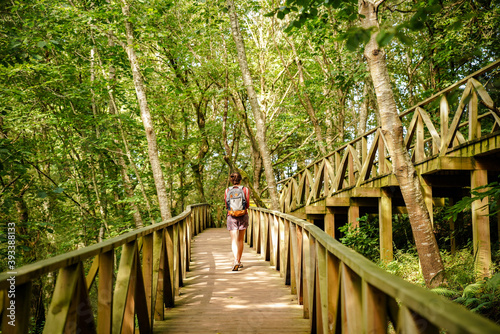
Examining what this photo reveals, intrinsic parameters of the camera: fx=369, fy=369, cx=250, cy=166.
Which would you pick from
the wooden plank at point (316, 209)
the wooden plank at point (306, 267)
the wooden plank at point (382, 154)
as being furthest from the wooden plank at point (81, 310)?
the wooden plank at point (316, 209)

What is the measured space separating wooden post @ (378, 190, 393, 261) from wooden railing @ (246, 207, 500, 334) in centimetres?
334

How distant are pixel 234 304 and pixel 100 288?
2.52 meters

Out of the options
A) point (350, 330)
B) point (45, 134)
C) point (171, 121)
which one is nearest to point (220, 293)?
point (350, 330)

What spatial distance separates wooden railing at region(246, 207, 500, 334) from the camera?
1.15 m

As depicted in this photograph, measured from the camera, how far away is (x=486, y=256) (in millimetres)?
5809

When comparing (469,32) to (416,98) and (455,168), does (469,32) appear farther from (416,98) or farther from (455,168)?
(416,98)

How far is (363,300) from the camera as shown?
1922mm

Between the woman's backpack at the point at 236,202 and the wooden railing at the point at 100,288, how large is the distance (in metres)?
2.44

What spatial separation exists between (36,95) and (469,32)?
40.0ft

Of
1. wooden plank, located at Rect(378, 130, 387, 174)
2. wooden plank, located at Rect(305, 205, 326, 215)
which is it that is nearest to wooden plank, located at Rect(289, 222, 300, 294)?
wooden plank, located at Rect(378, 130, 387, 174)

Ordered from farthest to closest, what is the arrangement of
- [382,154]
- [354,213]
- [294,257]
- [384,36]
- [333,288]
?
[354,213] < [382,154] < [294,257] < [333,288] < [384,36]

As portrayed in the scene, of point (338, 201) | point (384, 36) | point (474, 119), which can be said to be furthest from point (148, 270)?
point (338, 201)

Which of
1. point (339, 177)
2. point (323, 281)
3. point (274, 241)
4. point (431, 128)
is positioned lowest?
point (274, 241)

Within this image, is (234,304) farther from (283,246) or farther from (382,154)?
(382,154)
